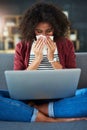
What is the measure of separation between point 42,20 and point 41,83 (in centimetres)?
54

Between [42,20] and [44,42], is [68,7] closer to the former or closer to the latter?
[42,20]

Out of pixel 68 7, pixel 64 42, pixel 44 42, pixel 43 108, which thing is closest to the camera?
pixel 43 108

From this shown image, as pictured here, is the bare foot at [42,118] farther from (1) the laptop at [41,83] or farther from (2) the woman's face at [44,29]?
(2) the woman's face at [44,29]

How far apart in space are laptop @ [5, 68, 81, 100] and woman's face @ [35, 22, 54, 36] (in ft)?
1.46

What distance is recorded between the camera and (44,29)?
147 centimetres

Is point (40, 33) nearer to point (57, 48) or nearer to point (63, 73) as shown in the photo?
point (57, 48)

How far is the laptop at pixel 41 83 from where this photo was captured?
3.43 ft

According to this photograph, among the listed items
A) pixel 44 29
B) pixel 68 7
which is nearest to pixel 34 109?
pixel 44 29

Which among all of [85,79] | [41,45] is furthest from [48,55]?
[85,79]

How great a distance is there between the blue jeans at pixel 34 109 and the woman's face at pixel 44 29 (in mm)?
455

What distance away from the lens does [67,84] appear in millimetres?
1099

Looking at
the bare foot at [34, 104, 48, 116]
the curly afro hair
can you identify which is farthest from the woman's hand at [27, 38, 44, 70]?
the bare foot at [34, 104, 48, 116]

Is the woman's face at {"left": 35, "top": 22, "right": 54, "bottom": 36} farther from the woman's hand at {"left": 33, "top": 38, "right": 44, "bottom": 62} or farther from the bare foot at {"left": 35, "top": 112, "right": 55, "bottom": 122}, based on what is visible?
the bare foot at {"left": 35, "top": 112, "right": 55, "bottom": 122}

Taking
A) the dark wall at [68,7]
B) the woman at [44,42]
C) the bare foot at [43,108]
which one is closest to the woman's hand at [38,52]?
the woman at [44,42]
